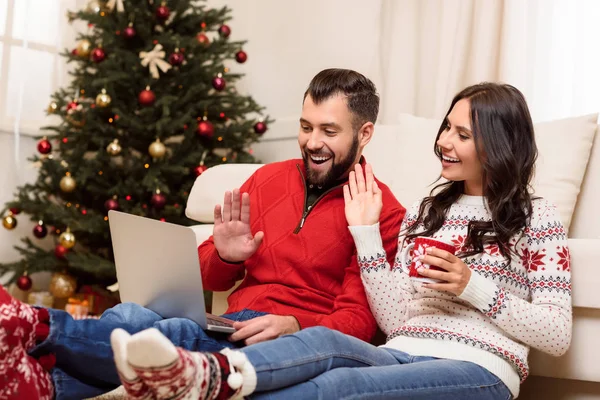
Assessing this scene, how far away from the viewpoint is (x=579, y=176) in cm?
224

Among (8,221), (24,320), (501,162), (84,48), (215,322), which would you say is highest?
(84,48)

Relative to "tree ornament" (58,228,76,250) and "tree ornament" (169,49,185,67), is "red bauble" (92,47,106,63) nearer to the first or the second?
"tree ornament" (169,49,185,67)

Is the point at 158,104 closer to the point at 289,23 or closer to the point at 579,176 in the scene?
the point at 289,23

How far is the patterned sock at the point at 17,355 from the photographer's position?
43.5 inches

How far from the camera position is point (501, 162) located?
1.65 meters

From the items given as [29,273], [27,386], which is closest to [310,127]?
[27,386]

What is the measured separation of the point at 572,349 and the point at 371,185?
1.98 ft

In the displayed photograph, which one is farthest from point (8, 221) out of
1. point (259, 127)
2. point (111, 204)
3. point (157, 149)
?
point (259, 127)

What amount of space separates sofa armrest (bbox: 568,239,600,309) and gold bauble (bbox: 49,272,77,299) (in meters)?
2.59

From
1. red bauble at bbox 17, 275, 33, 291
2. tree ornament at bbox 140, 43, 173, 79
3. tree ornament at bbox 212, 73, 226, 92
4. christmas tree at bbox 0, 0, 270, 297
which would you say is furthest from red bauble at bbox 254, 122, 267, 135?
red bauble at bbox 17, 275, 33, 291

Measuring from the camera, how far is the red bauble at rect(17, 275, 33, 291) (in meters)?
3.49

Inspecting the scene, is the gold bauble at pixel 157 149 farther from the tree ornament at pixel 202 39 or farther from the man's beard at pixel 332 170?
the man's beard at pixel 332 170

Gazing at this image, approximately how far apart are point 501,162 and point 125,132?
2.24 m

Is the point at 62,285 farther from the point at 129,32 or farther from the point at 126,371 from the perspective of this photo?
the point at 126,371
